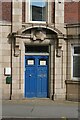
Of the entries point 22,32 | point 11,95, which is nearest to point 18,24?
point 22,32

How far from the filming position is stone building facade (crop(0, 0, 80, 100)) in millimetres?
19875

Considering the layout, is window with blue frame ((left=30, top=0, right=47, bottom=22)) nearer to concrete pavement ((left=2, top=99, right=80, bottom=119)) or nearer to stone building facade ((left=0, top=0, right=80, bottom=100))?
stone building facade ((left=0, top=0, right=80, bottom=100))

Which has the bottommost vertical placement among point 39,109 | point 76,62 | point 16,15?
point 39,109

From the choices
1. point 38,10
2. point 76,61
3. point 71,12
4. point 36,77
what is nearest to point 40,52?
point 36,77

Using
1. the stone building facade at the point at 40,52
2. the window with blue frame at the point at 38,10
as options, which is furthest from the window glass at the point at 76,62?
the window with blue frame at the point at 38,10

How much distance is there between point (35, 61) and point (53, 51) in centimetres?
104

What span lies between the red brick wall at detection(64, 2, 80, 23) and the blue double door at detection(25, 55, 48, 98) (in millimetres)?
2228

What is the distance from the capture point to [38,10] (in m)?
20.7

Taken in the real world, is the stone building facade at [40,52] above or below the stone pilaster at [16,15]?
below

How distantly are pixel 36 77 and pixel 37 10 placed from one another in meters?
3.40

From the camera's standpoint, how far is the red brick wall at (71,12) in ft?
65.9

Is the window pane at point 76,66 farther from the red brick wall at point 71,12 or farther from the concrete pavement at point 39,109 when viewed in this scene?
the red brick wall at point 71,12

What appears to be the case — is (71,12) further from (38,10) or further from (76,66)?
(76,66)

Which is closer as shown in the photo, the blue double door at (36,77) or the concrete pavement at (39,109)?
the concrete pavement at (39,109)
